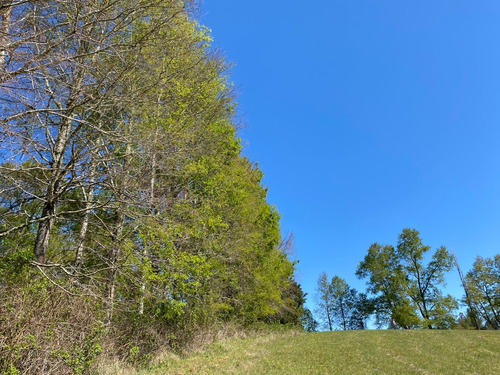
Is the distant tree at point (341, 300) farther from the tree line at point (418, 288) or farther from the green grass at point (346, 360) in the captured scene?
the green grass at point (346, 360)

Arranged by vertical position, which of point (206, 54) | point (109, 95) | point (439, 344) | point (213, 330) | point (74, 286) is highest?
point (206, 54)

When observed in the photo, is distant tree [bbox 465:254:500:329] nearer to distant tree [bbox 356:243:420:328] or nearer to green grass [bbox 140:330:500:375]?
distant tree [bbox 356:243:420:328]

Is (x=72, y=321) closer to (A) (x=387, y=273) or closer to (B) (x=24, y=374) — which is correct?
(B) (x=24, y=374)

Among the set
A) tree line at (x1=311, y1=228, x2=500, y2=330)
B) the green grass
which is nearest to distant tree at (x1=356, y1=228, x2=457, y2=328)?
tree line at (x1=311, y1=228, x2=500, y2=330)

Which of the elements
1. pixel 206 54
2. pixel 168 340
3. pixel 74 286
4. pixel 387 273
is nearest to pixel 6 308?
pixel 74 286

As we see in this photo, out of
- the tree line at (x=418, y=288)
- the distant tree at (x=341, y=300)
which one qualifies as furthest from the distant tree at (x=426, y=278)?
the distant tree at (x=341, y=300)

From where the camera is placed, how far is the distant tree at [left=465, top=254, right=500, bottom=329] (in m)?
30.8

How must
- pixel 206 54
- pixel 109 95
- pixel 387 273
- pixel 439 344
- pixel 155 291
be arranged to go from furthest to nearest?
1. pixel 387 273
2. pixel 439 344
3. pixel 206 54
4. pixel 155 291
5. pixel 109 95

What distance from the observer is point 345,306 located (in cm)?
4653

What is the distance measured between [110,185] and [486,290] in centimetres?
4186

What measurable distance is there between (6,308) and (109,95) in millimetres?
3760

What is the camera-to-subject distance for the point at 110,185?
5512 mm

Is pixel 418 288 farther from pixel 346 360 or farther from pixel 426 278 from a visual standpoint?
pixel 346 360

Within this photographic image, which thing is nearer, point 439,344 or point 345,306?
point 439,344
